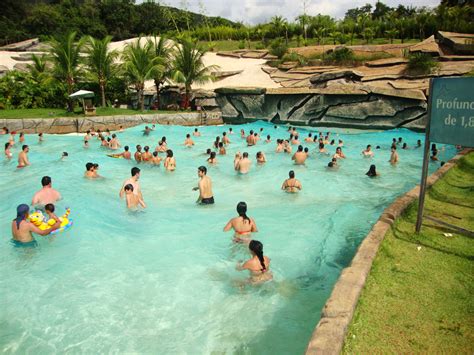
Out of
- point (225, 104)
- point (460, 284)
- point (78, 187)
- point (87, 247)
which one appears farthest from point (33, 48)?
point (460, 284)

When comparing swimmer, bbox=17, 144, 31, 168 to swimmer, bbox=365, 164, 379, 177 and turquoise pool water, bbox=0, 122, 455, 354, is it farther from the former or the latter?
swimmer, bbox=365, 164, 379, 177

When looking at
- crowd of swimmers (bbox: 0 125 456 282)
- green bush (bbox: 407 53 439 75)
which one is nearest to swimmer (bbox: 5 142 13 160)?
crowd of swimmers (bbox: 0 125 456 282)

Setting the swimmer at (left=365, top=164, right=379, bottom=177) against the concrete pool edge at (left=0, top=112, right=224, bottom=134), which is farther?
the concrete pool edge at (left=0, top=112, right=224, bottom=134)

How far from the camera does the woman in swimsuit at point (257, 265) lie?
470 cm

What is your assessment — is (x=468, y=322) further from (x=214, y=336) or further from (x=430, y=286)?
(x=214, y=336)

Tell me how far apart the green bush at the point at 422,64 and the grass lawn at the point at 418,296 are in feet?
60.8

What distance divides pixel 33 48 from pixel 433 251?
45586 mm

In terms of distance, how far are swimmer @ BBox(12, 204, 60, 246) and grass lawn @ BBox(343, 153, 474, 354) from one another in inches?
212

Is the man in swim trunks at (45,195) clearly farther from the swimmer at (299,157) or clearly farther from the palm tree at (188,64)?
the palm tree at (188,64)

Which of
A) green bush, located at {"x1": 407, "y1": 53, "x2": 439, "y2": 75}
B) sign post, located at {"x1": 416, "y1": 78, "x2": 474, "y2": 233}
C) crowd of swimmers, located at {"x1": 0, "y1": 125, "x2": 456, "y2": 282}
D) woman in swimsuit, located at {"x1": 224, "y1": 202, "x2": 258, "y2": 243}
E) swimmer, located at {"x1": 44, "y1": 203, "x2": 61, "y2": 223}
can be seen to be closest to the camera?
sign post, located at {"x1": 416, "y1": 78, "x2": 474, "y2": 233}

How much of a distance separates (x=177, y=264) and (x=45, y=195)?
392 cm

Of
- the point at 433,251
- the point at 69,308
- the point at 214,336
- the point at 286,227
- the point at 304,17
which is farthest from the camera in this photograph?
the point at 304,17

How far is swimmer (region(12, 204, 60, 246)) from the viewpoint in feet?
19.9

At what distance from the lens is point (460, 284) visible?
3.99m
